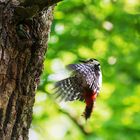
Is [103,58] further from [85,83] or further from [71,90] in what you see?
[85,83]

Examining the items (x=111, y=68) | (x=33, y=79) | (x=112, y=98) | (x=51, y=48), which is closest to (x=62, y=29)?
(x=51, y=48)

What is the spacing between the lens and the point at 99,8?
702cm

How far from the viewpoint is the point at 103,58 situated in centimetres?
717

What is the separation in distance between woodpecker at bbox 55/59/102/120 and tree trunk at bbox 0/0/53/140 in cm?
47

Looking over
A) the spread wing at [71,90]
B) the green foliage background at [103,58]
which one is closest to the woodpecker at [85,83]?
the spread wing at [71,90]

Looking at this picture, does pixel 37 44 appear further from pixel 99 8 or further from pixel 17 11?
pixel 99 8

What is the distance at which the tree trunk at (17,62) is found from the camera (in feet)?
10.6

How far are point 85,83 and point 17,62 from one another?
2.27 feet

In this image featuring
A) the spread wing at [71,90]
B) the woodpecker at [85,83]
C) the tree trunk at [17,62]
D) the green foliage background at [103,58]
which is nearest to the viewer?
the tree trunk at [17,62]

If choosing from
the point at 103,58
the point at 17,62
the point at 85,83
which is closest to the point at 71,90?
the point at 85,83

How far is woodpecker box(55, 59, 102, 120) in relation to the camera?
378 cm

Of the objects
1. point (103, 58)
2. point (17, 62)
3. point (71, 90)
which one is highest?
point (17, 62)

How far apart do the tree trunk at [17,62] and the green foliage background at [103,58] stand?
1843 mm

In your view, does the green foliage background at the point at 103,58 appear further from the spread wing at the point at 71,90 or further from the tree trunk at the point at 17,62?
the tree trunk at the point at 17,62
